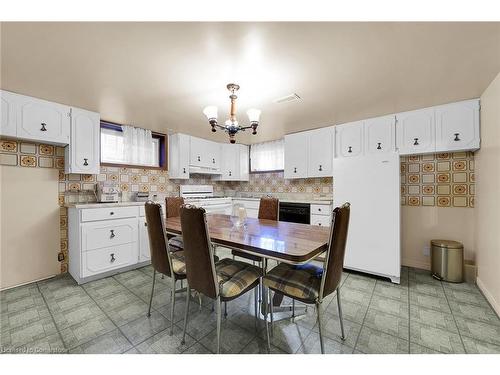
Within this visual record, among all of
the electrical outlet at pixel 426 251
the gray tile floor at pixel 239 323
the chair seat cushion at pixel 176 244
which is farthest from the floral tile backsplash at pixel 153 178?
the chair seat cushion at pixel 176 244

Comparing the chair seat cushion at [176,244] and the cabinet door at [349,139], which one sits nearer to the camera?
the chair seat cushion at [176,244]

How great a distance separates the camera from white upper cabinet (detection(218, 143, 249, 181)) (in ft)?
14.4

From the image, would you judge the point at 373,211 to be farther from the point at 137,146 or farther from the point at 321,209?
the point at 137,146

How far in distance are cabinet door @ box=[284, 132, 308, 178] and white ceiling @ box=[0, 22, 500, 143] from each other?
105cm

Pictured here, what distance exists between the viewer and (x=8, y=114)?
2.06 meters

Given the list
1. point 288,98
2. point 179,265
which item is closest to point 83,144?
point 179,265

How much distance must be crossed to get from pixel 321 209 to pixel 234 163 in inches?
83.8

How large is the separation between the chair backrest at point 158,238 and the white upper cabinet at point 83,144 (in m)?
1.63

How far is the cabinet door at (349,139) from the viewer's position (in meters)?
2.94

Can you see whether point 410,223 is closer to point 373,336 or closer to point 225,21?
point 373,336

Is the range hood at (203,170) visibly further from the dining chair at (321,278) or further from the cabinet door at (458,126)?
the cabinet door at (458,126)

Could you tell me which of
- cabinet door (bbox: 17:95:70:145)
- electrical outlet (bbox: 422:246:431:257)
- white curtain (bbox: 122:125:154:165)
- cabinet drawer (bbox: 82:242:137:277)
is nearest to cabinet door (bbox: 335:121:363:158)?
electrical outlet (bbox: 422:246:431:257)
